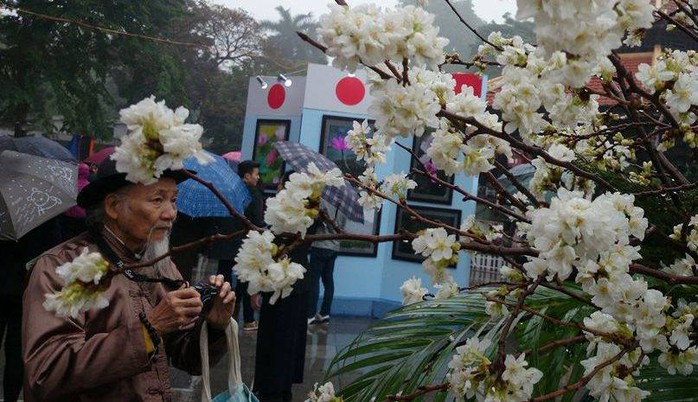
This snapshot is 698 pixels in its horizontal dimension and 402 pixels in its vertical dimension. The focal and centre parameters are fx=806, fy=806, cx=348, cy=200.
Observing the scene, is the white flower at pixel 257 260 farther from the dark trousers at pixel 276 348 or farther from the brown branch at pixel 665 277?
the dark trousers at pixel 276 348

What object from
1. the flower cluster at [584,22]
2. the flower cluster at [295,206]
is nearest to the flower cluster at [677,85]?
the flower cluster at [584,22]

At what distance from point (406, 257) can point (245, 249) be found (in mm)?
9159

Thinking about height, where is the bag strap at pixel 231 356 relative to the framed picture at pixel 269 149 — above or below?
below

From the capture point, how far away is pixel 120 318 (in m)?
2.45

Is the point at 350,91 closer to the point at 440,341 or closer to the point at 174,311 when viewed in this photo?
the point at 174,311

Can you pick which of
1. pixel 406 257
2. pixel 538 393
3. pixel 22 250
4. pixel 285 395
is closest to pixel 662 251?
pixel 538 393

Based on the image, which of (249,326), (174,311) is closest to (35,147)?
(174,311)

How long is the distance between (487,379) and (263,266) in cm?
44

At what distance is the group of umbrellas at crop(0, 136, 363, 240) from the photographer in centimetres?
478

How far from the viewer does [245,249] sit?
1.44m

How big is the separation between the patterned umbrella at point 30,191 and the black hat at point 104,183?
2329 mm

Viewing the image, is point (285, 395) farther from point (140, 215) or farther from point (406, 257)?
point (406, 257)

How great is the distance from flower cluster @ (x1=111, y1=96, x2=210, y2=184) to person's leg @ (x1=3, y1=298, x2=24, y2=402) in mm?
4160

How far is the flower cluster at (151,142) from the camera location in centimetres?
130
